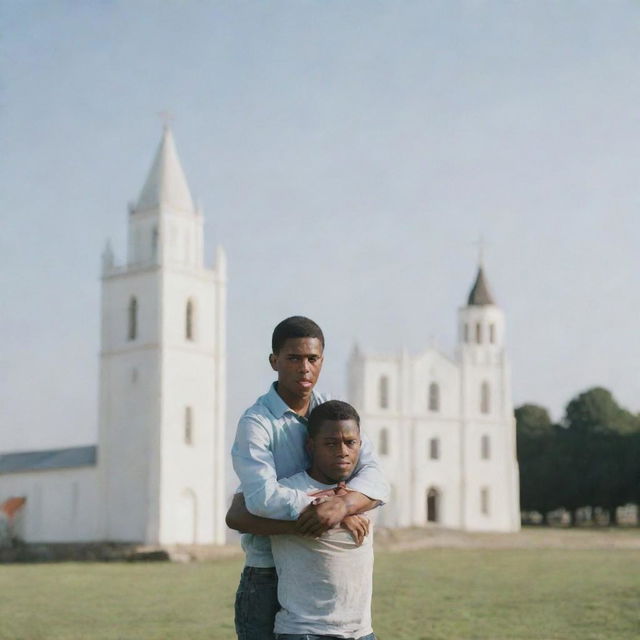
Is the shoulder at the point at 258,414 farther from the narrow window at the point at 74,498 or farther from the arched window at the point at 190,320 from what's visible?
the narrow window at the point at 74,498

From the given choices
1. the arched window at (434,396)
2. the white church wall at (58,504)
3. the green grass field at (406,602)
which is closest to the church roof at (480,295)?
the arched window at (434,396)

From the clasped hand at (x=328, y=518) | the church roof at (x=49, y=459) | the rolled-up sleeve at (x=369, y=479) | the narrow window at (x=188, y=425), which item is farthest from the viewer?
Answer: the church roof at (x=49, y=459)

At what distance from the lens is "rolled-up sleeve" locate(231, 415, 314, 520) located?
4.27 meters

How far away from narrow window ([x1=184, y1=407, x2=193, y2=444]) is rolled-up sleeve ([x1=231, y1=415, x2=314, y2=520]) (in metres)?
36.3

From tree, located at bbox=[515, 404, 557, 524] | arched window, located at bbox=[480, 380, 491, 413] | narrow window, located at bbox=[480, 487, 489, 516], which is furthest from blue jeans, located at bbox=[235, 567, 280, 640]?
tree, located at bbox=[515, 404, 557, 524]

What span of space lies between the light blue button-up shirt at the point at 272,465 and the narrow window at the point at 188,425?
3614cm

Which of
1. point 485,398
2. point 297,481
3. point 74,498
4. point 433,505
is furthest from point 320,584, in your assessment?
point 485,398

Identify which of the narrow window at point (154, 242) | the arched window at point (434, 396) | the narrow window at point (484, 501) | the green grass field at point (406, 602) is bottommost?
the green grass field at point (406, 602)

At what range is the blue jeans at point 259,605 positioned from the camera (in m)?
4.54

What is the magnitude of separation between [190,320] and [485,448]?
64.2 ft

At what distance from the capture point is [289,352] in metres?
4.70

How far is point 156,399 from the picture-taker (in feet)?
131

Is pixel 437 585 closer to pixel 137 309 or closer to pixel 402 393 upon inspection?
pixel 137 309

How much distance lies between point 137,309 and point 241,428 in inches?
1474
